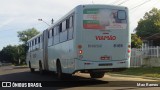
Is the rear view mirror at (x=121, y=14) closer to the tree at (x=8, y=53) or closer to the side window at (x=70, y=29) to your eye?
the side window at (x=70, y=29)

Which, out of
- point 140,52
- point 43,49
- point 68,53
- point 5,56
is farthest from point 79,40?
point 5,56

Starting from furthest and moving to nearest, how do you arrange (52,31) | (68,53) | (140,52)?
1. (140,52)
2. (52,31)
3. (68,53)

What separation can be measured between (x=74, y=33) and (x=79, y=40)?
0.48 metres

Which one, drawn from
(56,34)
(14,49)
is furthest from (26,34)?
(56,34)

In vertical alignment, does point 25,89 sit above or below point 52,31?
below

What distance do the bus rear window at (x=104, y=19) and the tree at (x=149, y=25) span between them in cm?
7278

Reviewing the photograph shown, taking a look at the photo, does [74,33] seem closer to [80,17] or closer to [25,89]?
[80,17]

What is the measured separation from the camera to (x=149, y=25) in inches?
3826

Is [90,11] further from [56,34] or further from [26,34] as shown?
[26,34]

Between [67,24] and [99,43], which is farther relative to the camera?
[67,24]

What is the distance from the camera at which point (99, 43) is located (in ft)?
59.1

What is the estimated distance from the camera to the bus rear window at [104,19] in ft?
58.5

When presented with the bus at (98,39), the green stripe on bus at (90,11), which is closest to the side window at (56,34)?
the bus at (98,39)

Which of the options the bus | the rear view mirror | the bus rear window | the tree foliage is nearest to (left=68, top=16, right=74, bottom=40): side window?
the bus
